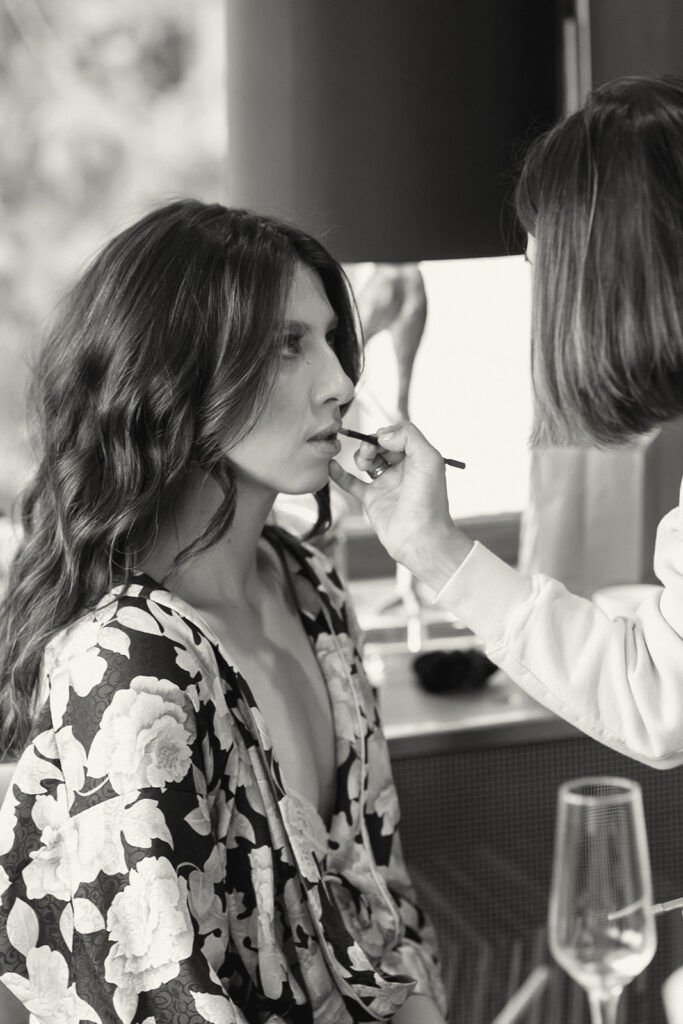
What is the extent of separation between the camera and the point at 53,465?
137 cm

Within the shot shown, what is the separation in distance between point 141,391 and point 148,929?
52cm

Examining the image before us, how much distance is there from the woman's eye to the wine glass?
577 mm

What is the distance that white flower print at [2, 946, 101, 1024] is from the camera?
1.20m

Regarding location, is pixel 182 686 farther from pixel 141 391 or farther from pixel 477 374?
pixel 477 374

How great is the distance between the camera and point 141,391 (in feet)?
4.25

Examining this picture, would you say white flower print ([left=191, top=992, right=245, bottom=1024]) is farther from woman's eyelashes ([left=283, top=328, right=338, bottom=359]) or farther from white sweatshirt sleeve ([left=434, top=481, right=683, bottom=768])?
woman's eyelashes ([left=283, top=328, right=338, bottom=359])

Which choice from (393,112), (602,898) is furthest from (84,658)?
(393,112)

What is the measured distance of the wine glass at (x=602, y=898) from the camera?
960 millimetres

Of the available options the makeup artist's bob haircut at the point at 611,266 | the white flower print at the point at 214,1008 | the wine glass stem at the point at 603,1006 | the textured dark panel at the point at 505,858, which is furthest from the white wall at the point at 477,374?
the wine glass stem at the point at 603,1006

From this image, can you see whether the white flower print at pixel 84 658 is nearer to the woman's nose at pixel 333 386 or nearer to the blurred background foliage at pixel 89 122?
the woman's nose at pixel 333 386

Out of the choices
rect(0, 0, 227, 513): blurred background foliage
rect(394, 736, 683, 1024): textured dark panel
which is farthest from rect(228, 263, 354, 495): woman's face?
rect(0, 0, 227, 513): blurred background foliage

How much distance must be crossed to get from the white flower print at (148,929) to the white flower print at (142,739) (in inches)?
3.0

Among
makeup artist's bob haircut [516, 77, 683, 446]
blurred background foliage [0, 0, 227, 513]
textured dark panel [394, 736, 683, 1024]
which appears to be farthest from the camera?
blurred background foliage [0, 0, 227, 513]

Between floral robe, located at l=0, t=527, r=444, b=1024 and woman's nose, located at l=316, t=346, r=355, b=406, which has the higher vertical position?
woman's nose, located at l=316, t=346, r=355, b=406
